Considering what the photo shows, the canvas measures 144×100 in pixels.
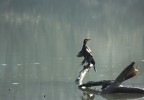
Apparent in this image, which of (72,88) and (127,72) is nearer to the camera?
(127,72)

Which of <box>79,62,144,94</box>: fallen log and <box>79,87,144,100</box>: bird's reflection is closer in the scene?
<box>79,87,144,100</box>: bird's reflection

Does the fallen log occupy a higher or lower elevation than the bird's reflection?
higher

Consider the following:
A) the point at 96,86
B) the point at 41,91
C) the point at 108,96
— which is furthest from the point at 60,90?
the point at 108,96

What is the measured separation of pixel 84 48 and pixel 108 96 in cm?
984

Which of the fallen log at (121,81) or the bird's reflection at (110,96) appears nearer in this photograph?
the bird's reflection at (110,96)

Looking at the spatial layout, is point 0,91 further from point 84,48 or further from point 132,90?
point 132,90

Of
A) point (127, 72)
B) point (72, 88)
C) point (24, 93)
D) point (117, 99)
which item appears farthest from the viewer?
point (72, 88)

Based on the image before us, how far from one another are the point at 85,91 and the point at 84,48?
5.28m

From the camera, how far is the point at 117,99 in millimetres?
35750

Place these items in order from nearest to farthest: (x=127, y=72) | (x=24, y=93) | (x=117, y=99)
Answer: (x=117, y=99), (x=127, y=72), (x=24, y=93)

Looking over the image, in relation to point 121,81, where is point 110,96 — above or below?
below

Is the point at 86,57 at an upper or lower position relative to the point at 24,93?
upper

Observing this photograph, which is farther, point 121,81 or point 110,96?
point 121,81

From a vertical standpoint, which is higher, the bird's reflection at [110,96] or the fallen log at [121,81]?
the fallen log at [121,81]
